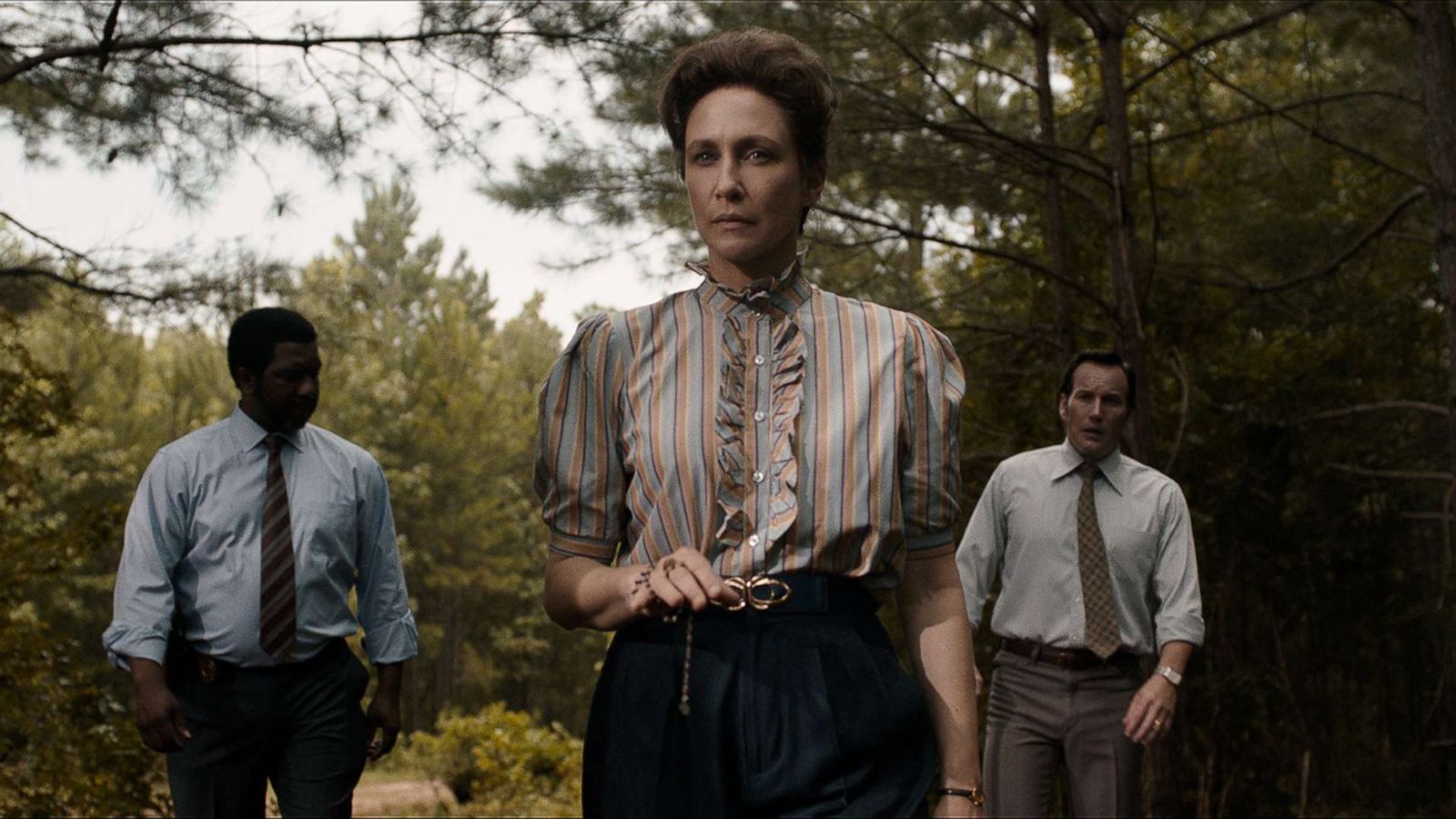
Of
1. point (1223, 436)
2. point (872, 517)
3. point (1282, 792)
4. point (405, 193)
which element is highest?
point (405, 193)

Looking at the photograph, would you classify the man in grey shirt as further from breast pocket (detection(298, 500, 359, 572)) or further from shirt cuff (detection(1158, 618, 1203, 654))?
breast pocket (detection(298, 500, 359, 572))

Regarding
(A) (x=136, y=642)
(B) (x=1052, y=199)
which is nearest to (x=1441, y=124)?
(B) (x=1052, y=199)

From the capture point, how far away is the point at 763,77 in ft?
7.29

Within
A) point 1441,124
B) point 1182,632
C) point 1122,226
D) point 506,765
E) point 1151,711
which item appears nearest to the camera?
point 1151,711

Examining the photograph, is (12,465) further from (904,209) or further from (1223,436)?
(1223,436)

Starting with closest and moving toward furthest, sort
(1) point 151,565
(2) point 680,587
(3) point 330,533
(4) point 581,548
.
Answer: (2) point 680,587
(4) point 581,548
(1) point 151,565
(3) point 330,533

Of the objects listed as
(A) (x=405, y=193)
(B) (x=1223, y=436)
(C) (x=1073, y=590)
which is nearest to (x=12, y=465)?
(C) (x=1073, y=590)

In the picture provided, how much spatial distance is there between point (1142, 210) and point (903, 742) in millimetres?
11918

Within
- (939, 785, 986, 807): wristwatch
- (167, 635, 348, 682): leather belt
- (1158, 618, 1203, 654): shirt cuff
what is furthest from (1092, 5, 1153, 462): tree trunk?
(939, 785, 986, 807): wristwatch

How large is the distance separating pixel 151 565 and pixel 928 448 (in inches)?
119

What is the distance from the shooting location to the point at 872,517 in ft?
7.01

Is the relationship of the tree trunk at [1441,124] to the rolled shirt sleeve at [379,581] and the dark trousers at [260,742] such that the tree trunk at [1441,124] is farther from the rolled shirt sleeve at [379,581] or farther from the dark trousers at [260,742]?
the dark trousers at [260,742]

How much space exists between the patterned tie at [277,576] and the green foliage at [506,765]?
411 inches

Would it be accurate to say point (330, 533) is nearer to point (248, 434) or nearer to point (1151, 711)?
point (248, 434)
